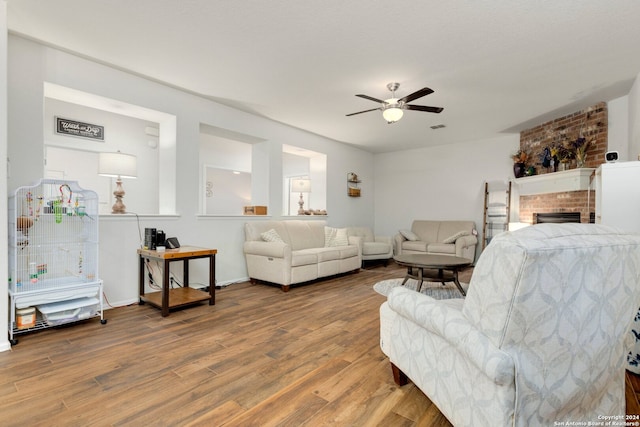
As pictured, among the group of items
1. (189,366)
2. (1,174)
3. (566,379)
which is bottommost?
(189,366)

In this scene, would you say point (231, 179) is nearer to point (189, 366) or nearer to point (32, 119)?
point (32, 119)

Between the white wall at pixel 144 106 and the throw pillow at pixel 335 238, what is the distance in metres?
0.96

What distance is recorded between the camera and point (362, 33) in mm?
2570

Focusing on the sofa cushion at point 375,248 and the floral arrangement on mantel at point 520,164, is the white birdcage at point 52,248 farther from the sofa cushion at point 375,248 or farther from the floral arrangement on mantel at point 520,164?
the floral arrangement on mantel at point 520,164

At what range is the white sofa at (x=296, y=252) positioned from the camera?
13.3 feet

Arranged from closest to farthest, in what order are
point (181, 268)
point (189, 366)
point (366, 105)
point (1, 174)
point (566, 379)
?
point (566, 379) < point (189, 366) < point (1, 174) < point (181, 268) < point (366, 105)

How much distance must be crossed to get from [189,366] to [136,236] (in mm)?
2007

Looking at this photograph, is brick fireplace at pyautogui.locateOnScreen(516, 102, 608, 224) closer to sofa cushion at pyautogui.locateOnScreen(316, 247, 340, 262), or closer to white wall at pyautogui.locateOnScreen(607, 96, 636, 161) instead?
white wall at pyautogui.locateOnScreen(607, 96, 636, 161)

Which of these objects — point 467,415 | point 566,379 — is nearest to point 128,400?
point 467,415

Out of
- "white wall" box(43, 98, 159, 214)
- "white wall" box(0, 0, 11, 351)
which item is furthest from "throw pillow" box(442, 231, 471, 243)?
"white wall" box(0, 0, 11, 351)

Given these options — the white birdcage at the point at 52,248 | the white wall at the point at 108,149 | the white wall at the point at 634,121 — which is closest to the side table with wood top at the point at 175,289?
the white birdcage at the point at 52,248

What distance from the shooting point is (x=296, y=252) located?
14.4 ft

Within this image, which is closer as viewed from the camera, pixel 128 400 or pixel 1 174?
pixel 128 400

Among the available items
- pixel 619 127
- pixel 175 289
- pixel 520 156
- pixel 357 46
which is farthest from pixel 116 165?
→ pixel 619 127
